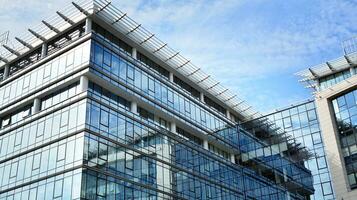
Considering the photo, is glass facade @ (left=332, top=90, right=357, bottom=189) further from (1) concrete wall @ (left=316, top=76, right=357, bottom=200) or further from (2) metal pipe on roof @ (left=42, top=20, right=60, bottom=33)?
(2) metal pipe on roof @ (left=42, top=20, right=60, bottom=33)

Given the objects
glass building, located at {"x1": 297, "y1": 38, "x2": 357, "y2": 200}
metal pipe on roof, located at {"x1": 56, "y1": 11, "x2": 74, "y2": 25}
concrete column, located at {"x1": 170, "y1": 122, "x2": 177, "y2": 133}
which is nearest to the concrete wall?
glass building, located at {"x1": 297, "y1": 38, "x2": 357, "y2": 200}

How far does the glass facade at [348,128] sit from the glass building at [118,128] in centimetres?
386

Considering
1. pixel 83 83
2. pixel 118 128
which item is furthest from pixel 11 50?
pixel 118 128

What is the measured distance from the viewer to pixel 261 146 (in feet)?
174

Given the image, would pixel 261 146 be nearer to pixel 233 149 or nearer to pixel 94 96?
pixel 233 149

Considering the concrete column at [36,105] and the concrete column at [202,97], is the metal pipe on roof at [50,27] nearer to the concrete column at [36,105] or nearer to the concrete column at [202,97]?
the concrete column at [36,105]

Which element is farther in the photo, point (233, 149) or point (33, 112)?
point (233, 149)

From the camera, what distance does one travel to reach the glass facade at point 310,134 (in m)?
46.3

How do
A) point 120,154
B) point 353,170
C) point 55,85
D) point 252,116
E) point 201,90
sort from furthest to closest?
point 252,116
point 201,90
point 353,170
point 55,85
point 120,154

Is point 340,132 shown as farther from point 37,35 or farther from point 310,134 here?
point 37,35

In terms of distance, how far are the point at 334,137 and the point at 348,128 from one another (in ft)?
5.72

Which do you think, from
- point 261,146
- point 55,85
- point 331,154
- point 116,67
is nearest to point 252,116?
point 261,146

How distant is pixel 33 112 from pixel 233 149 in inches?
925

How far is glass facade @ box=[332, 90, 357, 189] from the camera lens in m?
46.3
